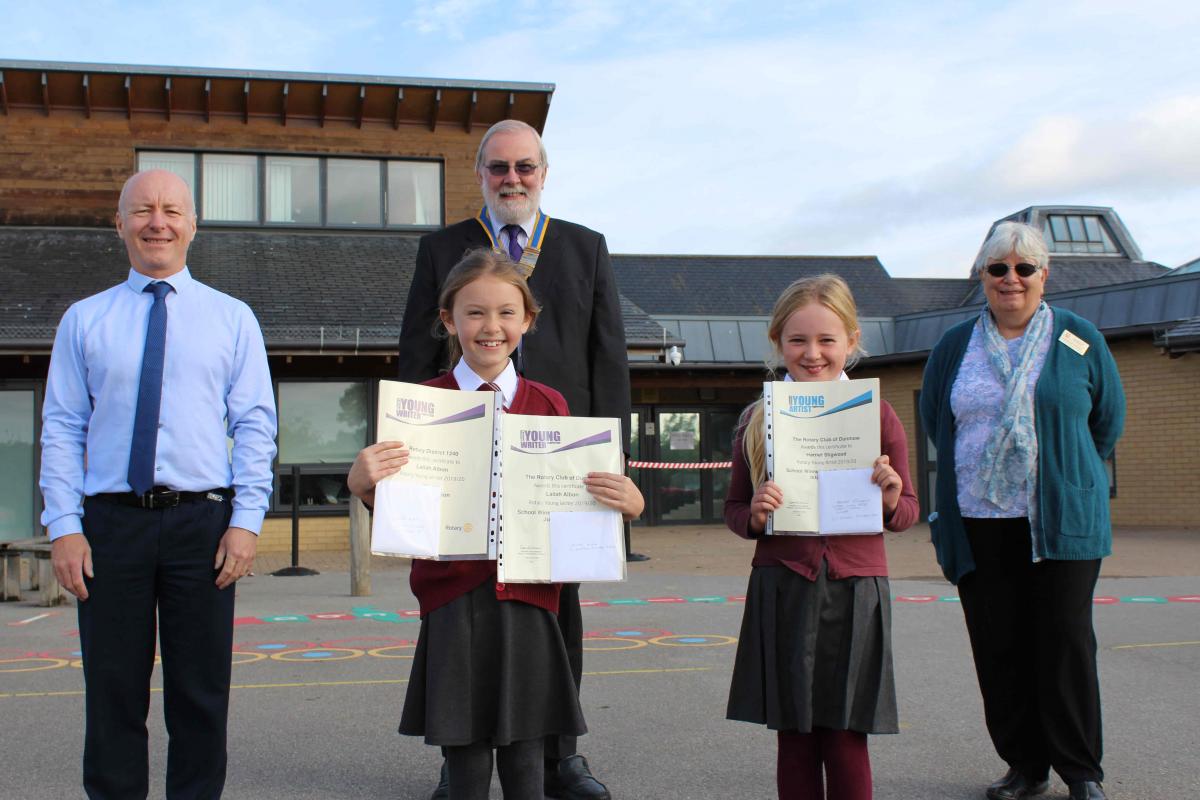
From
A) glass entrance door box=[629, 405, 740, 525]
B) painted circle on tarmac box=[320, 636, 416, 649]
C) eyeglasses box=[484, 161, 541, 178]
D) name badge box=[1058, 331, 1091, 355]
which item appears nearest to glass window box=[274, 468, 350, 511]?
glass entrance door box=[629, 405, 740, 525]

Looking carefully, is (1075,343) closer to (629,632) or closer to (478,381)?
(478,381)

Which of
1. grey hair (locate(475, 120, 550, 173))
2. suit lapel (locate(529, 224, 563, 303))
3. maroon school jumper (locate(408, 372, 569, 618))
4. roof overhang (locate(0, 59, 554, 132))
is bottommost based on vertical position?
maroon school jumper (locate(408, 372, 569, 618))

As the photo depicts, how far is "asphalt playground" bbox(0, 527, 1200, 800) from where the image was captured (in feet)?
14.1

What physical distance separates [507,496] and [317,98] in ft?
49.7

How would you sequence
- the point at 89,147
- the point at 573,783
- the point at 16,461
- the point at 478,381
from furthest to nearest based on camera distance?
the point at 89,147
the point at 16,461
the point at 573,783
the point at 478,381

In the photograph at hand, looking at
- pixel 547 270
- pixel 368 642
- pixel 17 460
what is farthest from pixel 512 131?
pixel 17 460

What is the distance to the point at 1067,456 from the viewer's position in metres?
4.02

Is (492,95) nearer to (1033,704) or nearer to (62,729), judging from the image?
(62,729)

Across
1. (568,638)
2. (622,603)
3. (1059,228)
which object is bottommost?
(622,603)

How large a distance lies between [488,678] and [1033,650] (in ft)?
6.99

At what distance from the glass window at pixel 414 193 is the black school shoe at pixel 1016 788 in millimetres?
14500

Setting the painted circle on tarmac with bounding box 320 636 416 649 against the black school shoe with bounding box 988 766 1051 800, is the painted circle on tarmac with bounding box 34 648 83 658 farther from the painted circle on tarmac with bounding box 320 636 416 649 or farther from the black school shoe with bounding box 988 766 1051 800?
the black school shoe with bounding box 988 766 1051 800

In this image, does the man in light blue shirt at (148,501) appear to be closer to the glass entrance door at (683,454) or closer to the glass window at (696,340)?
the glass entrance door at (683,454)

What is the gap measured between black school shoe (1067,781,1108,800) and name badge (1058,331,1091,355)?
149cm
